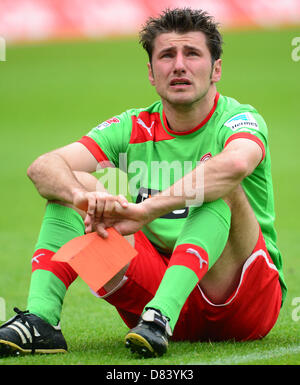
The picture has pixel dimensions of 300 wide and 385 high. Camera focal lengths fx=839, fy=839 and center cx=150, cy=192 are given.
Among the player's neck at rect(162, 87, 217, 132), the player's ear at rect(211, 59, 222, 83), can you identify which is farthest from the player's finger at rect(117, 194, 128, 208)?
the player's ear at rect(211, 59, 222, 83)

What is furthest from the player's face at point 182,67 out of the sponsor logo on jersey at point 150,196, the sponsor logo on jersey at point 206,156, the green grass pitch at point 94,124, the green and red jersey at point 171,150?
the green grass pitch at point 94,124

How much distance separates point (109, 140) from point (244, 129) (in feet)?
2.62

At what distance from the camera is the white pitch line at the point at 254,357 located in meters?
3.64

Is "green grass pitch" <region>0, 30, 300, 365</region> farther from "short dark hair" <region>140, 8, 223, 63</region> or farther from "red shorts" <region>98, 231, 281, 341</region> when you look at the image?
"short dark hair" <region>140, 8, 223, 63</region>

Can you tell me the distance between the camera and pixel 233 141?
4.00 m

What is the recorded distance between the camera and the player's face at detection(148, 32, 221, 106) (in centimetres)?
429

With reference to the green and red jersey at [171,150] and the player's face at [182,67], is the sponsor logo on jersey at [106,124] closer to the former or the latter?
the green and red jersey at [171,150]

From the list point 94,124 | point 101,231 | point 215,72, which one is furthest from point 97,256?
point 94,124

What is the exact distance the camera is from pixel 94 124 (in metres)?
21.2

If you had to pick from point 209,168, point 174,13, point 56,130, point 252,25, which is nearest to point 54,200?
point 209,168

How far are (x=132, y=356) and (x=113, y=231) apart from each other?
1.87ft

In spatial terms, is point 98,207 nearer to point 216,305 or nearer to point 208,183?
point 208,183

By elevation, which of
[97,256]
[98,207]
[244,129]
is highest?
[244,129]

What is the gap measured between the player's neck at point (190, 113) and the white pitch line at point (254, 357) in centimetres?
125
